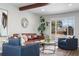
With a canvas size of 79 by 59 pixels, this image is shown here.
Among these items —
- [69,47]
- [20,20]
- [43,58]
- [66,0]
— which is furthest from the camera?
[69,47]

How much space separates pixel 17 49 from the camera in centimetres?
436

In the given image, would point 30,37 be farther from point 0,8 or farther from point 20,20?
point 0,8

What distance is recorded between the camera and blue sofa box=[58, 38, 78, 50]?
487 cm

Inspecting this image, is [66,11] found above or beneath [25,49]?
above

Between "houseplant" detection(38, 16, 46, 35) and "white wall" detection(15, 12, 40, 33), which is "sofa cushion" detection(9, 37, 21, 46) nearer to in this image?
"white wall" detection(15, 12, 40, 33)

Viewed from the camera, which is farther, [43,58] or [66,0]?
[43,58]

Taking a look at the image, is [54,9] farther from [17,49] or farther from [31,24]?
[17,49]

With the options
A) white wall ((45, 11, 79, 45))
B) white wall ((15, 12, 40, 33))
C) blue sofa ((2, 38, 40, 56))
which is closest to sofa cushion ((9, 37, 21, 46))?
blue sofa ((2, 38, 40, 56))

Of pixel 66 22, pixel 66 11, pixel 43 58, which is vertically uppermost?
pixel 66 11

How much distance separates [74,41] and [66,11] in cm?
104

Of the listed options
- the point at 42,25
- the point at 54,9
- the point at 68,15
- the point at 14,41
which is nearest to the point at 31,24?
the point at 42,25

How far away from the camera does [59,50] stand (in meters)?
5.23

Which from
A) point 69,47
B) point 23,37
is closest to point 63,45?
point 69,47

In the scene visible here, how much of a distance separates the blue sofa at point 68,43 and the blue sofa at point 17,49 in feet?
2.73
